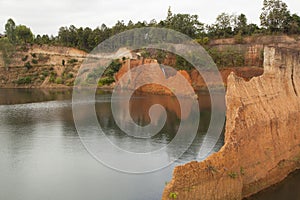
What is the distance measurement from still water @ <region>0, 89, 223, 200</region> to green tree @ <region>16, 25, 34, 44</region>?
4846cm

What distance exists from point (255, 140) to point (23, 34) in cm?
7812

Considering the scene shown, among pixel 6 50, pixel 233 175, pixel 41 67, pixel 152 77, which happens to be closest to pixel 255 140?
pixel 233 175

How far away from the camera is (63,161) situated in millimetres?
21438

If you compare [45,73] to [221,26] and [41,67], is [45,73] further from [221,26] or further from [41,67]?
[221,26]

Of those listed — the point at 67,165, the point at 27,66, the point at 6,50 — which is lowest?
the point at 67,165

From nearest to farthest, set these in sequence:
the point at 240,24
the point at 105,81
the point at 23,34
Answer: the point at 105,81, the point at 240,24, the point at 23,34

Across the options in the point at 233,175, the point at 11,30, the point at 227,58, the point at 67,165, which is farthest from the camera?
the point at 11,30

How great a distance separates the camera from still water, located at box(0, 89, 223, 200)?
16.7 meters

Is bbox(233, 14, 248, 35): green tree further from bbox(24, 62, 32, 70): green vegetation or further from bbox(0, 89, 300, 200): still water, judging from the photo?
bbox(24, 62, 32, 70): green vegetation

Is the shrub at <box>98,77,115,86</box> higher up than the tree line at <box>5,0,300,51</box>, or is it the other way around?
the tree line at <box>5,0,300,51</box>

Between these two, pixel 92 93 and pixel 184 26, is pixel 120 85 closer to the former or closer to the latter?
pixel 92 93

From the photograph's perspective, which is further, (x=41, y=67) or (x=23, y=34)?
(x=23, y=34)

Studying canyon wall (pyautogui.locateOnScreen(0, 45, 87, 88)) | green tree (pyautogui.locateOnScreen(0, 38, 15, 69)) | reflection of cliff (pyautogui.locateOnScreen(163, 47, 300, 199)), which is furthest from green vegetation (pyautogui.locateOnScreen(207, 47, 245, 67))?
green tree (pyautogui.locateOnScreen(0, 38, 15, 69))

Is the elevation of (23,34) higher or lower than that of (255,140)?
higher
